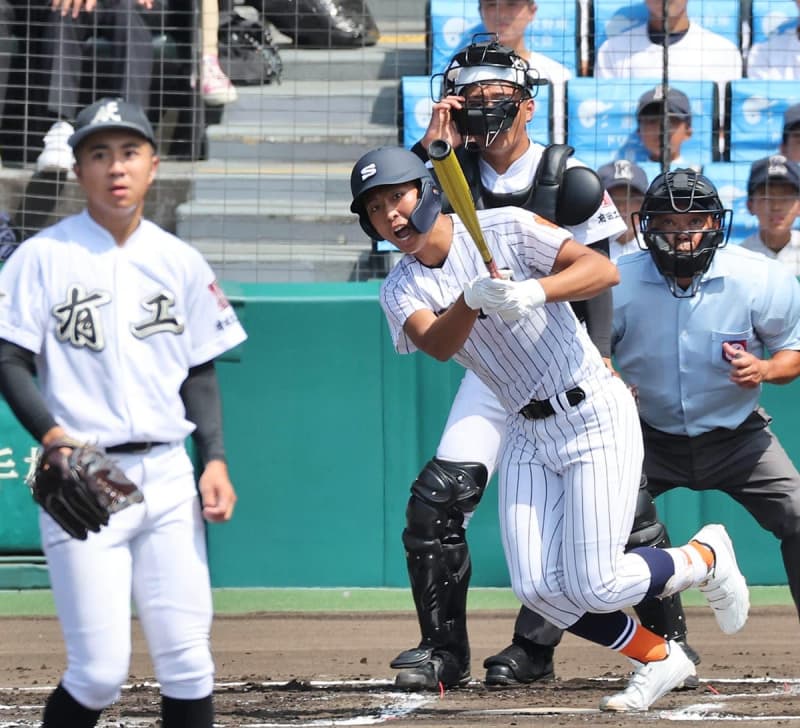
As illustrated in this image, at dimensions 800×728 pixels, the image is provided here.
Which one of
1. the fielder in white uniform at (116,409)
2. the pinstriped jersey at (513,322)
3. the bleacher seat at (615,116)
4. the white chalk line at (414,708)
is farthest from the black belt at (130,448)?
the bleacher seat at (615,116)

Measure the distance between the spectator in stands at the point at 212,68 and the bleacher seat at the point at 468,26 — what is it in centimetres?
117

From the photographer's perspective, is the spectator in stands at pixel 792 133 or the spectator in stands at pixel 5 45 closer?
the spectator in stands at pixel 5 45

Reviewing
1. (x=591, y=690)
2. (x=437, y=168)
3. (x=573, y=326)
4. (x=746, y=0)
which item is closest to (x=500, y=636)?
(x=591, y=690)

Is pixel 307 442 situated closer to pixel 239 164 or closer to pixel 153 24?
pixel 239 164

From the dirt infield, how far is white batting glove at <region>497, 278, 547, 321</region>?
1.21 meters

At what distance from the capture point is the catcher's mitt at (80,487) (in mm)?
3322

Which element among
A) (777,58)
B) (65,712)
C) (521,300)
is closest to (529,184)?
(521,300)

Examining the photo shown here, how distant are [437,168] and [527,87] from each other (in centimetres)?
139

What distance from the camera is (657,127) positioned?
8031mm

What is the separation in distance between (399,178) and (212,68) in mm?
4496

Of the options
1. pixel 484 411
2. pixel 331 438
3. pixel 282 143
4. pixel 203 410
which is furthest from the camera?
pixel 282 143

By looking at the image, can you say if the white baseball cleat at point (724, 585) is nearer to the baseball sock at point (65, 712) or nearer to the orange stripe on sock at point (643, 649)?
the orange stripe on sock at point (643, 649)

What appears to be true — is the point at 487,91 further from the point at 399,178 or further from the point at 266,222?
the point at 266,222

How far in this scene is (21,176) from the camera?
805cm
